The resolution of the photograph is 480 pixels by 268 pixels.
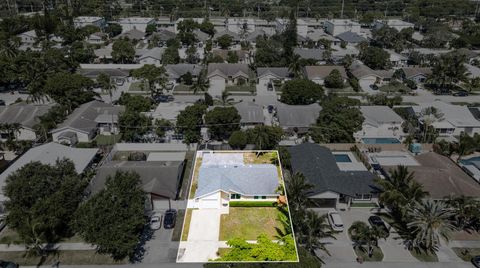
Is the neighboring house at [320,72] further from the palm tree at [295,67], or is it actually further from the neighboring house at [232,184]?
the neighboring house at [232,184]

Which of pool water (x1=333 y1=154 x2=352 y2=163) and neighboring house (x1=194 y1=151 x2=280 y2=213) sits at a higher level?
neighboring house (x1=194 y1=151 x2=280 y2=213)

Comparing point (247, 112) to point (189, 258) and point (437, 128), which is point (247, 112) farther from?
point (189, 258)

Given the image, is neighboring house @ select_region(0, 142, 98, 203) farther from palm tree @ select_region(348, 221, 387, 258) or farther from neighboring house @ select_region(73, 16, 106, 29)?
neighboring house @ select_region(73, 16, 106, 29)

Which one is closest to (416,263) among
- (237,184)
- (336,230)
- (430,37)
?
(336,230)

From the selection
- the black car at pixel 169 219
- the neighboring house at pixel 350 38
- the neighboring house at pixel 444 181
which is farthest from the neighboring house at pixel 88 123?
the neighboring house at pixel 350 38

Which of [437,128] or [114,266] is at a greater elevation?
[437,128]

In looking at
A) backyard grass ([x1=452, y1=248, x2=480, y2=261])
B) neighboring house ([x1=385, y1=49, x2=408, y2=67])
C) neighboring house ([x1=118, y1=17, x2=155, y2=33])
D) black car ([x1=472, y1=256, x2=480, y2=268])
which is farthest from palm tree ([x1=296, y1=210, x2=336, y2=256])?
neighboring house ([x1=118, y1=17, x2=155, y2=33])
